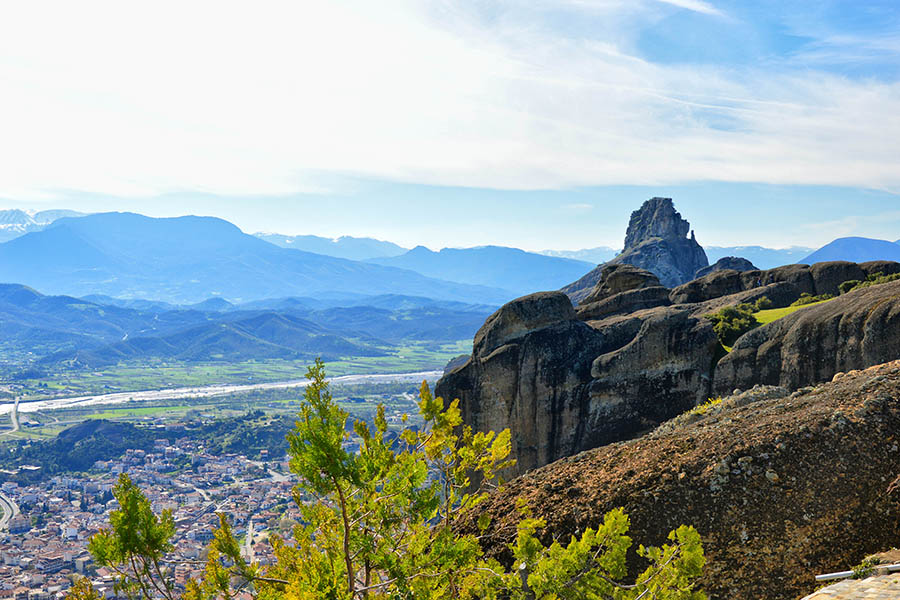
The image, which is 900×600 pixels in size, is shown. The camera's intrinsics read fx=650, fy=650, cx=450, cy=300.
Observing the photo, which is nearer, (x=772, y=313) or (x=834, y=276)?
(x=772, y=313)

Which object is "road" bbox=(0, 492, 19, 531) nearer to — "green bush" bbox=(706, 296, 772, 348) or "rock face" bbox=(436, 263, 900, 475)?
"rock face" bbox=(436, 263, 900, 475)

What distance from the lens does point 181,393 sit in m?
167

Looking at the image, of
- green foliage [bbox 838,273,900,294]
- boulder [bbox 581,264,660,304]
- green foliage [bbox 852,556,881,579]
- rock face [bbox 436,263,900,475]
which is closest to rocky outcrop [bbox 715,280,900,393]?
rock face [bbox 436,263,900,475]

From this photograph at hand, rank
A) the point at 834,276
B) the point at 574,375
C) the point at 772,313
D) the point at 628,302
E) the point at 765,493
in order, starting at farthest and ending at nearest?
1. the point at 628,302
2. the point at 834,276
3. the point at 772,313
4. the point at 574,375
5. the point at 765,493

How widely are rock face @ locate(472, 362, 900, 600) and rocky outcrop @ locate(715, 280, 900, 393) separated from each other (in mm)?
6048

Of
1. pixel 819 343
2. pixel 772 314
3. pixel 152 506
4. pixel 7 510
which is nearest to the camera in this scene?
pixel 819 343

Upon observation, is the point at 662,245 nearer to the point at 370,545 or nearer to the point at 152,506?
the point at 152,506

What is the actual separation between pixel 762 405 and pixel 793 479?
16.2 feet

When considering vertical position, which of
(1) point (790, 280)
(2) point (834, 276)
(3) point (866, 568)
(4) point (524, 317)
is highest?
(2) point (834, 276)

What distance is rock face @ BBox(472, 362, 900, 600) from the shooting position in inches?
472

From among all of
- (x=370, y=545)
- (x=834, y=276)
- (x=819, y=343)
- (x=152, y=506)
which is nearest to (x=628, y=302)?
(x=834, y=276)

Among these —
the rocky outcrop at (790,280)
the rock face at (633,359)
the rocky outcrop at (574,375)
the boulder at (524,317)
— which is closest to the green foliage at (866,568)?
the rock face at (633,359)

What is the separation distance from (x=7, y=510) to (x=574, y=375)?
7396cm

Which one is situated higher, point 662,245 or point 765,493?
point 662,245
